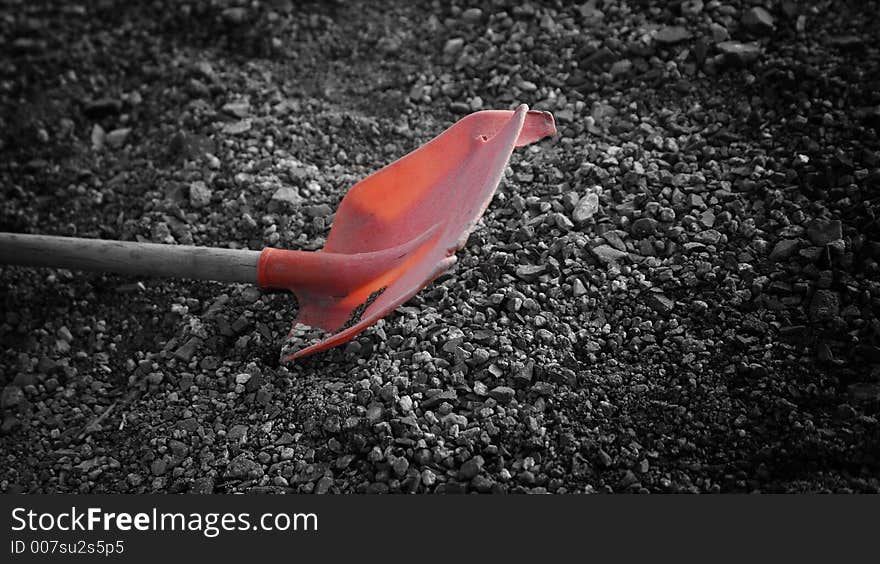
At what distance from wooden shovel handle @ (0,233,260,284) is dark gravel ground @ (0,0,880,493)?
7.3 inches

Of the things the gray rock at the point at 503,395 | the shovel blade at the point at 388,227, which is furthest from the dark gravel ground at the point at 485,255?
the shovel blade at the point at 388,227

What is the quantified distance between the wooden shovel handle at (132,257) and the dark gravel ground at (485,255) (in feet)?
0.61

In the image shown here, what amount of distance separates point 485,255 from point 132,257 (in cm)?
92

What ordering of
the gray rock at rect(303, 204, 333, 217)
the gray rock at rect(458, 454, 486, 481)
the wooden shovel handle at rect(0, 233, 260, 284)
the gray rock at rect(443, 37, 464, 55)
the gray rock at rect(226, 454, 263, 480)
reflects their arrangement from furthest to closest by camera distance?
the gray rock at rect(443, 37, 464, 55)
the gray rock at rect(303, 204, 333, 217)
the wooden shovel handle at rect(0, 233, 260, 284)
the gray rock at rect(226, 454, 263, 480)
the gray rock at rect(458, 454, 486, 481)

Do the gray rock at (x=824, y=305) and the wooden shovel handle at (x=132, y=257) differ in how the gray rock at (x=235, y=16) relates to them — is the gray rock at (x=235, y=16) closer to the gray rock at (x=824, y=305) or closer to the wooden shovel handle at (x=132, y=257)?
the wooden shovel handle at (x=132, y=257)

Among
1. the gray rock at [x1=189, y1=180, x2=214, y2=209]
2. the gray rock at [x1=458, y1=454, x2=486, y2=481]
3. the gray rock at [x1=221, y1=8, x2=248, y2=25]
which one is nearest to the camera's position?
the gray rock at [x1=458, y1=454, x2=486, y2=481]

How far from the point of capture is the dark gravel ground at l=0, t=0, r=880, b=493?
1.97 metres

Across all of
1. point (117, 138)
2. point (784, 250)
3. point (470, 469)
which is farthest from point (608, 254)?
point (117, 138)

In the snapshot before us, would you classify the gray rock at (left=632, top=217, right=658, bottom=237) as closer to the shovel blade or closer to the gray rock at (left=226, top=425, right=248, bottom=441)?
the shovel blade

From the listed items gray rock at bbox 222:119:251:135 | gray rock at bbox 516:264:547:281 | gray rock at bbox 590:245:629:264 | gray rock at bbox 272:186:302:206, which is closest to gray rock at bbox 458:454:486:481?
gray rock at bbox 516:264:547:281

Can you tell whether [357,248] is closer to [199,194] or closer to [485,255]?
[485,255]

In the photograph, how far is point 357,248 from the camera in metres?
2.25

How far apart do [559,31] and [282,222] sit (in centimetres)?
120

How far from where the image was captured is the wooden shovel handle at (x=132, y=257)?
2.21 m
